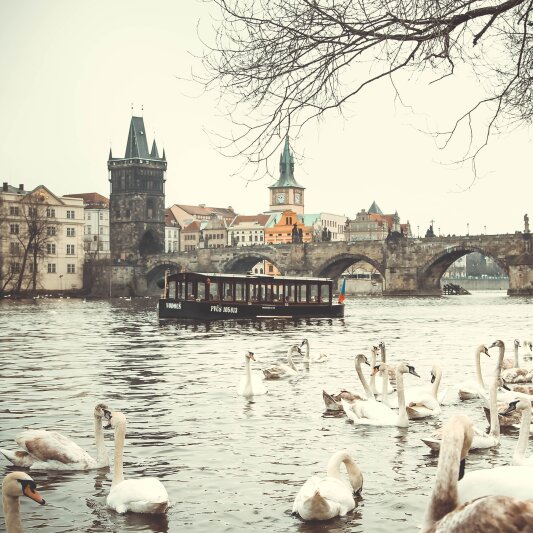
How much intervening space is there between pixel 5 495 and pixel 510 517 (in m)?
3.28

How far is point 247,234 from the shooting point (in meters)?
178

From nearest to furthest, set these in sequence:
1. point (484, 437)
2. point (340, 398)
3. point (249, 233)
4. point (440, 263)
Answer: point (484, 437), point (340, 398), point (440, 263), point (249, 233)

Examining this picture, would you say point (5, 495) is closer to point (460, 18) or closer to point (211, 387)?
point (460, 18)

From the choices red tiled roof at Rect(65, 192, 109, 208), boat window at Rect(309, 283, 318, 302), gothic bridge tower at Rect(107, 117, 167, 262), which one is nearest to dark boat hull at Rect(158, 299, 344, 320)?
boat window at Rect(309, 283, 318, 302)

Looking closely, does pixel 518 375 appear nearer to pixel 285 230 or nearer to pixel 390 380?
pixel 390 380

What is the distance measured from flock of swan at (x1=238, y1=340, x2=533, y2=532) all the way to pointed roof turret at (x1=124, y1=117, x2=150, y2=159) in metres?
127

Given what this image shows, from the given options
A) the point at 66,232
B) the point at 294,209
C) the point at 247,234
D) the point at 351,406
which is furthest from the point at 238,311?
the point at 294,209

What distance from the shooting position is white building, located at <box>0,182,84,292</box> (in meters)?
97.9

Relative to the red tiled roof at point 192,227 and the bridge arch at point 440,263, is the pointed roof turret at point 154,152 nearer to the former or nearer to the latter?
the red tiled roof at point 192,227

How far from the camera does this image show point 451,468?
17.7 feet

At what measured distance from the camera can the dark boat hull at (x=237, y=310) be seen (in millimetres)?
53938

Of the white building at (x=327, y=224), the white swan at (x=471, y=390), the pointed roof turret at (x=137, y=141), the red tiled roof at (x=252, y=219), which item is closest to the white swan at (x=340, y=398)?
the white swan at (x=471, y=390)

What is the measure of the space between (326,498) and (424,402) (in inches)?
236

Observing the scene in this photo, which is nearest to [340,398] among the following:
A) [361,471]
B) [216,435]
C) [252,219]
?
[216,435]
